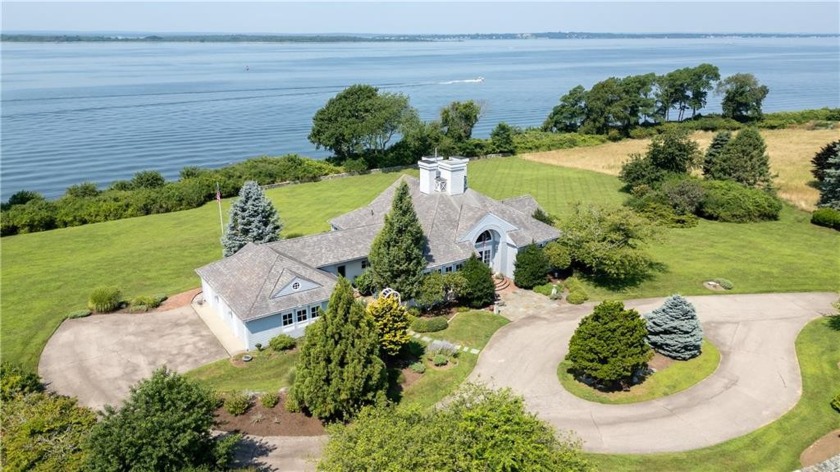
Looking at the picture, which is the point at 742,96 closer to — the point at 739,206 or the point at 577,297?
the point at 739,206

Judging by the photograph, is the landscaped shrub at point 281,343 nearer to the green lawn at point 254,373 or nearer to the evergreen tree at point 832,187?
the green lawn at point 254,373

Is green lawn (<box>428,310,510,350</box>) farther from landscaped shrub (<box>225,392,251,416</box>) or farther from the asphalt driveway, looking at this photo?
the asphalt driveway

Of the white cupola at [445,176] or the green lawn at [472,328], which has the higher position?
the white cupola at [445,176]

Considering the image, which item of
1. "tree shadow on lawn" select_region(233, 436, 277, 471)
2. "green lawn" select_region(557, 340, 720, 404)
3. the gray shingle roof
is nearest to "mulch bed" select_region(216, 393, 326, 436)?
"tree shadow on lawn" select_region(233, 436, 277, 471)

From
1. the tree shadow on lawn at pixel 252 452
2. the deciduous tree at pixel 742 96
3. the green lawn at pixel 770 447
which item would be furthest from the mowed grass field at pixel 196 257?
the deciduous tree at pixel 742 96

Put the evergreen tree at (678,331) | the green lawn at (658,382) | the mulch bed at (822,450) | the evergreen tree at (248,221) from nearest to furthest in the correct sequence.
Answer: the mulch bed at (822,450)
the green lawn at (658,382)
the evergreen tree at (678,331)
the evergreen tree at (248,221)

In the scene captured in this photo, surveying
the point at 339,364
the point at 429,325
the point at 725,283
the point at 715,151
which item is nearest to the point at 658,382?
the point at 429,325
